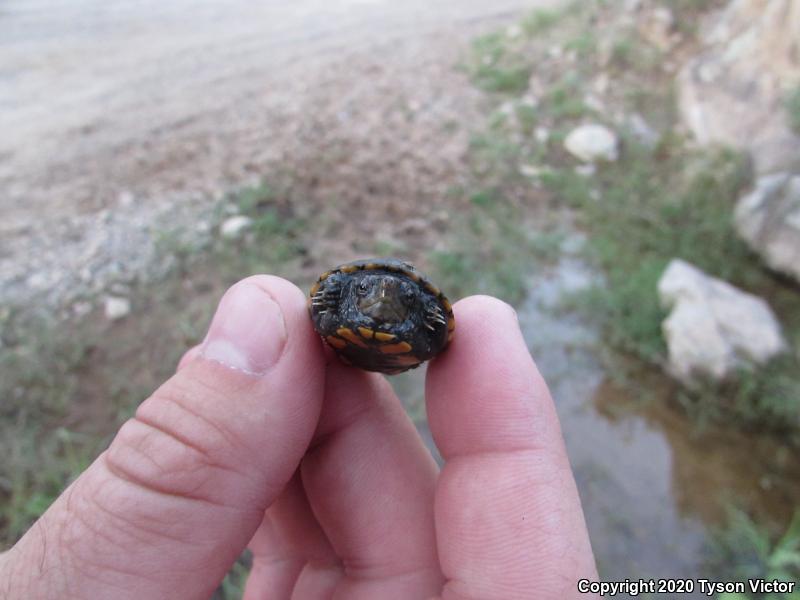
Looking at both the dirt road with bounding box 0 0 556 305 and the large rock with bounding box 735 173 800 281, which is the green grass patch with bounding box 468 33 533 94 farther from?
the large rock with bounding box 735 173 800 281

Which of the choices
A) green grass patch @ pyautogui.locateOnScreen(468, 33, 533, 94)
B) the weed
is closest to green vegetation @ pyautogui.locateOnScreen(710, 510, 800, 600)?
green grass patch @ pyautogui.locateOnScreen(468, 33, 533, 94)

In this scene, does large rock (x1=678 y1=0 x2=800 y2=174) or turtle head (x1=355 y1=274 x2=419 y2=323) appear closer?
turtle head (x1=355 y1=274 x2=419 y2=323)

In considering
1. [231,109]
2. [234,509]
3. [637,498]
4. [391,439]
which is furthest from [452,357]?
[231,109]

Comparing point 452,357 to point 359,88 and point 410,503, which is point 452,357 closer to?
point 410,503

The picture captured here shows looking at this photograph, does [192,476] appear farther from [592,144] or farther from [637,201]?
[592,144]

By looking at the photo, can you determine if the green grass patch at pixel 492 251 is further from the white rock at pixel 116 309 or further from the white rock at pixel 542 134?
the white rock at pixel 116 309

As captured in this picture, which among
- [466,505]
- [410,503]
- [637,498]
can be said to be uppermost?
[466,505]

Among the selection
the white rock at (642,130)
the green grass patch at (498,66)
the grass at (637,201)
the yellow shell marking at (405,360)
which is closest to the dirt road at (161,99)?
the green grass patch at (498,66)
